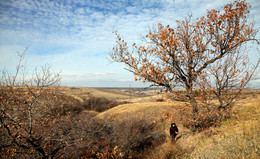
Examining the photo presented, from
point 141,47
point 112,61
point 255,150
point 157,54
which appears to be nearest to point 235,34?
point 157,54

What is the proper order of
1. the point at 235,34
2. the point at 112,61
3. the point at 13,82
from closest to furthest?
the point at 13,82
the point at 235,34
the point at 112,61

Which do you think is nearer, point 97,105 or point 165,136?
point 165,136

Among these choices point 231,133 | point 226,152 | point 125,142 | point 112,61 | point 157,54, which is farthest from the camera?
point 125,142

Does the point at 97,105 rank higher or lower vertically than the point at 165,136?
lower

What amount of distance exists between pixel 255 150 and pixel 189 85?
435 centimetres

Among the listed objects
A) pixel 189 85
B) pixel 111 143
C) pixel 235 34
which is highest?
pixel 235 34

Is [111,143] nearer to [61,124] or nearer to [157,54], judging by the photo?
[61,124]

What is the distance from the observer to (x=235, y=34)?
25.7ft

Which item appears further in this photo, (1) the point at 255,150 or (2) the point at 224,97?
(2) the point at 224,97

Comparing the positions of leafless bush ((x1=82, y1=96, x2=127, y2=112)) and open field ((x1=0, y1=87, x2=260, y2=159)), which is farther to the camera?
leafless bush ((x1=82, y1=96, x2=127, y2=112))

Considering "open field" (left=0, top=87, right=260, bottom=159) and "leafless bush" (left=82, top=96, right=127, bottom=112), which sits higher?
"open field" (left=0, top=87, right=260, bottom=159)

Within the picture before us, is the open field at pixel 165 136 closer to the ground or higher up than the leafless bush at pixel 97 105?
higher up

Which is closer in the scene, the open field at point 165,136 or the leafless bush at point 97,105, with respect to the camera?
the open field at point 165,136

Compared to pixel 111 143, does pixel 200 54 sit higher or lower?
higher
